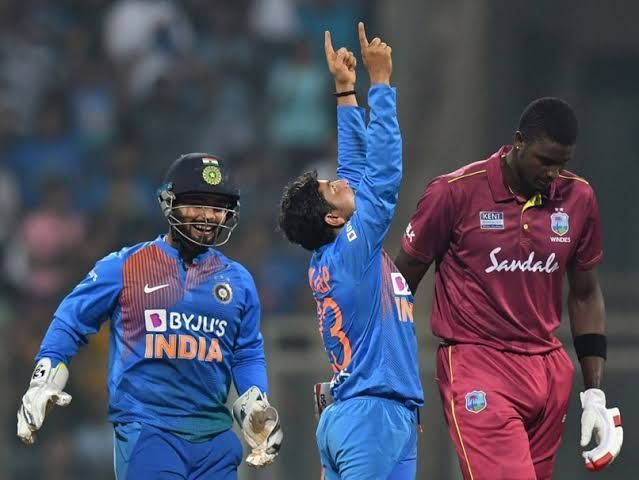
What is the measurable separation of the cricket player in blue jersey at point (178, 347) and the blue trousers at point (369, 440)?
0.29 meters

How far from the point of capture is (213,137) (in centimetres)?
1280

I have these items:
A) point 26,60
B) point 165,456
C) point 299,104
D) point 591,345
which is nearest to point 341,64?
point 591,345

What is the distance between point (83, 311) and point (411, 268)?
1.30 metres

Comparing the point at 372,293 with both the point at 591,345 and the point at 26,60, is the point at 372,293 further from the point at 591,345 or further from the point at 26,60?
the point at 26,60

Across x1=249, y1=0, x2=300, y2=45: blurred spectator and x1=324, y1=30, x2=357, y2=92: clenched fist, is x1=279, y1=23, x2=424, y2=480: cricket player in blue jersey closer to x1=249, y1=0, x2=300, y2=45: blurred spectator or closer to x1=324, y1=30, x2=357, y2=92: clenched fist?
x1=324, y1=30, x2=357, y2=92: clenched fist

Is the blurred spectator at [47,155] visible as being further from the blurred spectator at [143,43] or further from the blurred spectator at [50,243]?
the blurred spectator at [143,43]

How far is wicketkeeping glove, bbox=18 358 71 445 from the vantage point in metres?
5.81

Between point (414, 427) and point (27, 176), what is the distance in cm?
734

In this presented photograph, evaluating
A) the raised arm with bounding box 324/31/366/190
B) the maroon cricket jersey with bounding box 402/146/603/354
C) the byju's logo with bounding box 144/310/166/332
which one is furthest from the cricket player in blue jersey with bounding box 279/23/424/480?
the byju's logo with bounding box 144/310/166/332

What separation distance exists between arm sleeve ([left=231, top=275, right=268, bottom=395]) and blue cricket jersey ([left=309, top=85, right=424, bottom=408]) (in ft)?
1.05

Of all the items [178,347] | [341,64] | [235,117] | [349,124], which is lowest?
[178,347]

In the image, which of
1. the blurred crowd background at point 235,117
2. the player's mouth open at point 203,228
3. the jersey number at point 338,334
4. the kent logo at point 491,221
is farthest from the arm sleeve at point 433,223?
the blurred crowd background at point 235,117

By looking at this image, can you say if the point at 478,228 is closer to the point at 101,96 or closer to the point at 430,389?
the point at 430,389

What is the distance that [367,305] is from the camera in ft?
19.2
